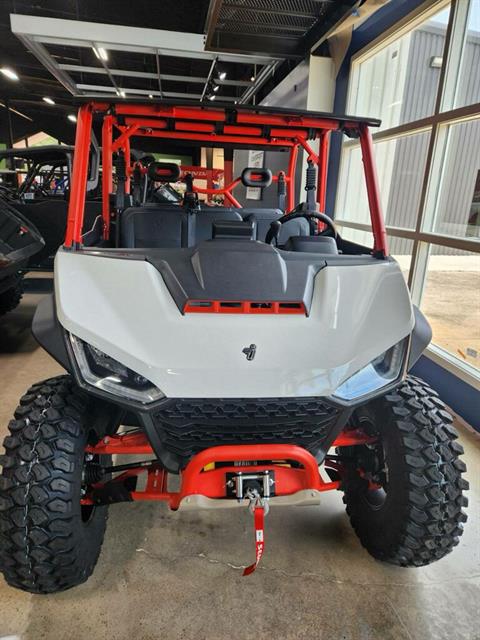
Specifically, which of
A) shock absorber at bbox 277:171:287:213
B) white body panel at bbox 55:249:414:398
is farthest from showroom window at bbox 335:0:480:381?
white body panel at bbox 55:249:414:398

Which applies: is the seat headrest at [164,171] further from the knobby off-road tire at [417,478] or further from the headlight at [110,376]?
the knobby off-road tire at [417,478]

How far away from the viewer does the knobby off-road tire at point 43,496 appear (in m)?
1.33

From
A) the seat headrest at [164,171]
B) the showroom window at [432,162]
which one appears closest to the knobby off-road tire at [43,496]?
the seat headrest at [164,171]

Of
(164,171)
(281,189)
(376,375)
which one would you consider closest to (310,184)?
(164,171)

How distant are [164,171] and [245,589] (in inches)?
97.5

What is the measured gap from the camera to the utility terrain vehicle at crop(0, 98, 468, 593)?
1265mm

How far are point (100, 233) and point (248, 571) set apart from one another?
189cm

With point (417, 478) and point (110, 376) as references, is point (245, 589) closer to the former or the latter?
point (417, 478)

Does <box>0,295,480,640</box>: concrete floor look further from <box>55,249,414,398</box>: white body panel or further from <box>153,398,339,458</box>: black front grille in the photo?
<box>55,249,414,398</box>: white body panel

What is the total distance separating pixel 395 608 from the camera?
1.55 m

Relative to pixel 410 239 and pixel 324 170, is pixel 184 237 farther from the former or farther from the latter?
Result: pixel 410 239

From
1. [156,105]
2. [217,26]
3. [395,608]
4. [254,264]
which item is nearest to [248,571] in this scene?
[395,608]

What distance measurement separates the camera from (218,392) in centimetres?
124

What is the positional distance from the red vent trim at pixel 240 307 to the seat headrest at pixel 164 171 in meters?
1.91
